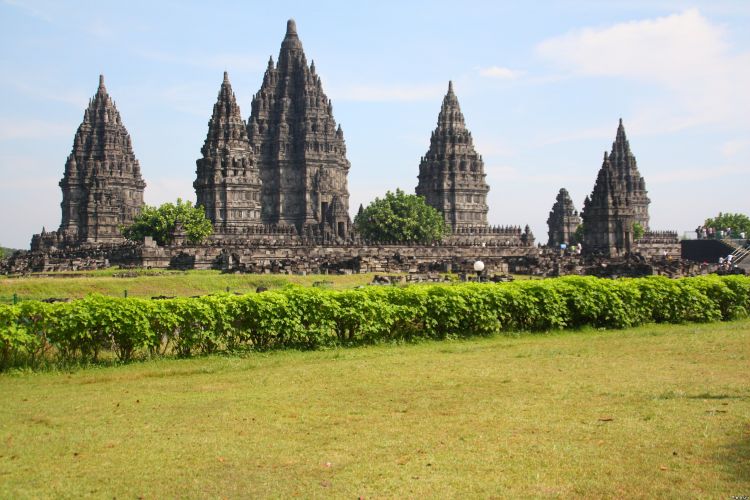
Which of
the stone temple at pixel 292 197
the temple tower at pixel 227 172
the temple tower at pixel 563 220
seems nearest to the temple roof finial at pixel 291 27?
the stone temple at pixel 292 197

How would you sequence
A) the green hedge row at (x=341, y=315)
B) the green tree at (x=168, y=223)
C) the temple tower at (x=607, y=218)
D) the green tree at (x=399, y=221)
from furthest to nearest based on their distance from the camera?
the green tree at (x=399, y=221) < the temple tower at (x=607, y=218) < the green tree at (x=168, y=223) < the green hedge row at (x=341, y=315)

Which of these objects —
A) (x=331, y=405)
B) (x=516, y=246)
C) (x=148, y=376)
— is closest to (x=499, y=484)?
(x=331, y=405)

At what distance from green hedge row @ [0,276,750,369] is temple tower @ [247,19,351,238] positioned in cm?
7236

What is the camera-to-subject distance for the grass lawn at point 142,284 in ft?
135

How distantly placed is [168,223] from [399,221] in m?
24.2

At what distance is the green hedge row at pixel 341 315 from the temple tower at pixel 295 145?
7236 cm

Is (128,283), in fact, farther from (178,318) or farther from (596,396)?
(596,396)

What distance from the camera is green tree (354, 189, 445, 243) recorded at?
8738 cm

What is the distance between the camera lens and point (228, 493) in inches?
385

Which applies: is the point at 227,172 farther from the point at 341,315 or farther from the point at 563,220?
the point at 341,315

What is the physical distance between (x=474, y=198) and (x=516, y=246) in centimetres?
2392

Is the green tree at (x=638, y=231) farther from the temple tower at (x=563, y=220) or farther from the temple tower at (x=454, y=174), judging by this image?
the temple tower at (x=454, y=174)

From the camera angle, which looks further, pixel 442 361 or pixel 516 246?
pixel 516 246

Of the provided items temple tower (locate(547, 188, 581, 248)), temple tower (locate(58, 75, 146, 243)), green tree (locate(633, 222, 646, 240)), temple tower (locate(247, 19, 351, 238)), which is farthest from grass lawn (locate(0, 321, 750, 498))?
temple tower (locate(547, 188, 581, 248))
